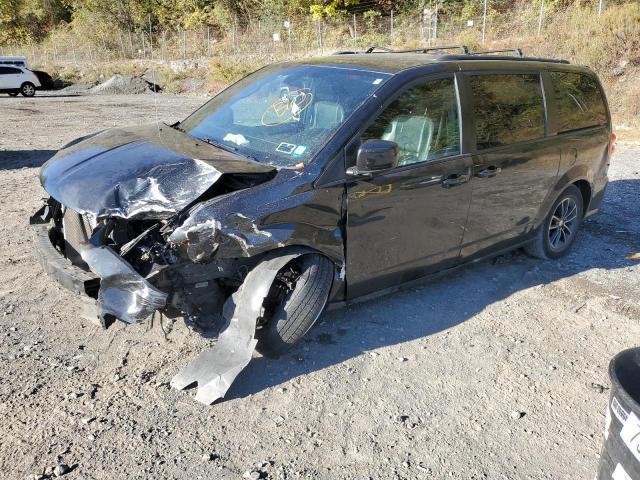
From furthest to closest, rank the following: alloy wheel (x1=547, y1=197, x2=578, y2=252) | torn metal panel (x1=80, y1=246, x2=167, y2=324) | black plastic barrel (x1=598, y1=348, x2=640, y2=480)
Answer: alloy wheel (x1=547, y1=197, x2=578, y2=252) → torn metal panel (x1=80, y1=246, x2=167, y2=324) → black plastic barrel (x1=598, y1=348, x2=640, y2=480)

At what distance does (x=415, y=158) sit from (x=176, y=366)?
84.5 inches

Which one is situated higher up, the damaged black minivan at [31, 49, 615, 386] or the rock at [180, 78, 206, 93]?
the damaged black minivan at [31, 49, 615, 386]

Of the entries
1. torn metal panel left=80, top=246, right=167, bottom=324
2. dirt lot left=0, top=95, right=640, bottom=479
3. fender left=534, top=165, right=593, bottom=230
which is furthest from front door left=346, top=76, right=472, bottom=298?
torn metal panel left=80, top=246, right=167, bottom=324

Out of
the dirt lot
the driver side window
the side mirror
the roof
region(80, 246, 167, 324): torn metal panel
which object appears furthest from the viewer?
the roof

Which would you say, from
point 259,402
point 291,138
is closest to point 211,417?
point 259,402

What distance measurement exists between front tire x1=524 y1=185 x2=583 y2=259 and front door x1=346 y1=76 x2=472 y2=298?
4.63ft

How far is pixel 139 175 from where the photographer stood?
11.1 ft

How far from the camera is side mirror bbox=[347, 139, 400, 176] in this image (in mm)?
3461

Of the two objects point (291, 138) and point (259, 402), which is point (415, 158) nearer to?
point (291, 138)

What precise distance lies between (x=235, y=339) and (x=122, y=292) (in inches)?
29.0

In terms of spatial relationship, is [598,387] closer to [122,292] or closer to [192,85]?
[122,292]

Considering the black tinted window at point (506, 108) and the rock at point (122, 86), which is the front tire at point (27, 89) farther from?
the black tinted window at point (506, 108)

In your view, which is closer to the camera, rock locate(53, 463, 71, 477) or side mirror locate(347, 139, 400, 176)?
rock locate(53, 463, 71, 477)

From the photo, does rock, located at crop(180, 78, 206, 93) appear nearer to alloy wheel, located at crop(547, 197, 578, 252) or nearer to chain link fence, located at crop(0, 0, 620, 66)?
chain link fence, located at crop(0, 0, 620, 66)
